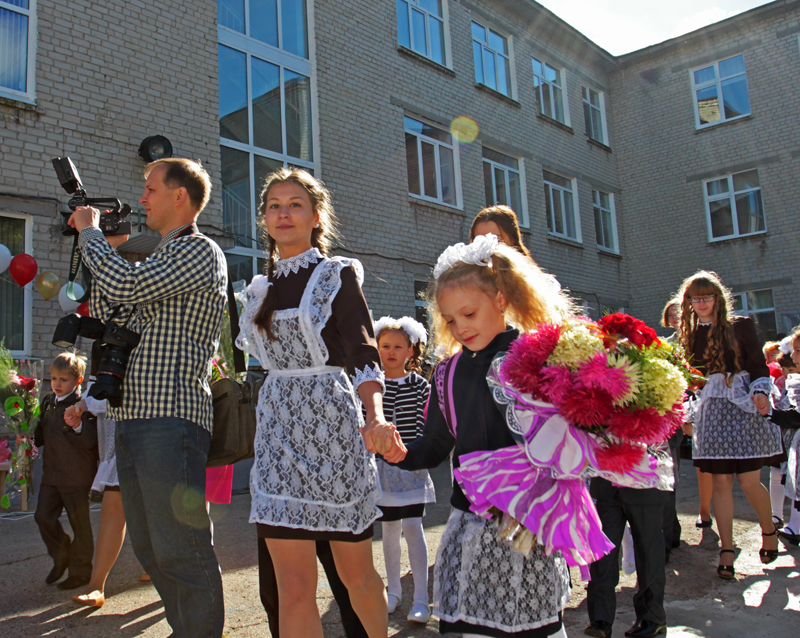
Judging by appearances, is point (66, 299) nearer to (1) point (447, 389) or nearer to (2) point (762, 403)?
(1) point (447, 389)

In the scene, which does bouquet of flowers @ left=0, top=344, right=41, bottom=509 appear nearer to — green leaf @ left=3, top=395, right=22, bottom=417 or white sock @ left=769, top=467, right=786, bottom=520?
green leaf @ left=3, top=395, right=22, bottom=417

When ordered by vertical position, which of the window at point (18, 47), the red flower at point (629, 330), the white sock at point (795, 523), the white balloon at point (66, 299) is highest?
the window at point (18, 47)

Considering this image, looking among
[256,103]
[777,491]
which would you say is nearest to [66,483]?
[777,491]

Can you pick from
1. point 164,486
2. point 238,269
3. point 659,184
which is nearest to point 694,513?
point 164,486

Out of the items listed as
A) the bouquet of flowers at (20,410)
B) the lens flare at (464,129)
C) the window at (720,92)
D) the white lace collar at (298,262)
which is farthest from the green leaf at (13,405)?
the window at (720,92)

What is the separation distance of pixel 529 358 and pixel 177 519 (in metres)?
1.30

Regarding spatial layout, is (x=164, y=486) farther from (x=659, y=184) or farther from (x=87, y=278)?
(x=659, y=184)

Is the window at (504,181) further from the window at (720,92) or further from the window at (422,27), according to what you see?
the window at (720,92)

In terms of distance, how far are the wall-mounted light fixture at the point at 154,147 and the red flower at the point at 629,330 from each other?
738 centimetres

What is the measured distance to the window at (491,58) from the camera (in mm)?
14508

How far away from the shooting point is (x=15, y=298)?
24.1ft

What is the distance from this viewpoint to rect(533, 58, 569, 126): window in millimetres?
16328

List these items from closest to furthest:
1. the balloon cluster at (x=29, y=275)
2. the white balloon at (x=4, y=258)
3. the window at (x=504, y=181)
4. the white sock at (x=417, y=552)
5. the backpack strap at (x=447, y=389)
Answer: the backpack strap at (x=447, y=389), the white sock at (x=417, y=552), the white balloon at (x=4, y=258), the balloon cluster at (x=29, y=275), the window at (x=504, y=181)

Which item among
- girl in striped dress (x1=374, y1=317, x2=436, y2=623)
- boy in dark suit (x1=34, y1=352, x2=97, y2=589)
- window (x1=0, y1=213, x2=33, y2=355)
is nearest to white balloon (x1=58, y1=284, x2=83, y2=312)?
window (x1=0, y1=213, x2=33, y2=355)
